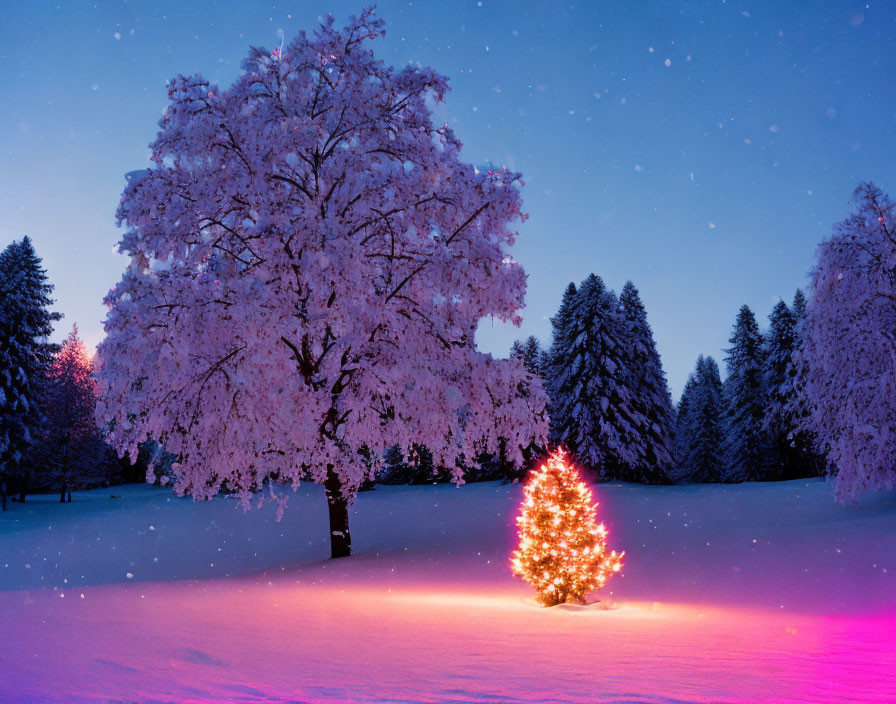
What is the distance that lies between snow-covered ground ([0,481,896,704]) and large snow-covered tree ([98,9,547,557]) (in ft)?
9.32

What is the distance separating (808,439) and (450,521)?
2446 centimetres

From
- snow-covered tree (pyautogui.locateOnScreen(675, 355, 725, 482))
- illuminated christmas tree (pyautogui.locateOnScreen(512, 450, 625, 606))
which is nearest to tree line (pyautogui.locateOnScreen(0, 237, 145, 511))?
illuminated christmas tree (pyautogui.locateOnScreen(512, 450, 625, 606))

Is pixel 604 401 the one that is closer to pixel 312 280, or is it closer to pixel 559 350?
pixel 559 350

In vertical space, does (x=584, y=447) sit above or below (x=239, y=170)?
below

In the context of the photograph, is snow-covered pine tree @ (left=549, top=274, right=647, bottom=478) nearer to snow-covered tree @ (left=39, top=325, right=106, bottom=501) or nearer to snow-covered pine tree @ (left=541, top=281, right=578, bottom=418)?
snow-covered pine tree @ (left=541, top=281, right=578, bottom=418)

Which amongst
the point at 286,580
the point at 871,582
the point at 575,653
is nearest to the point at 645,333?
the point at 871,582

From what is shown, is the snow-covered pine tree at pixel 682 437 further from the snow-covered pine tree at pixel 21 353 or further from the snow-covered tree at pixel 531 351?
the snow-covered pine tree at pixel 21 353

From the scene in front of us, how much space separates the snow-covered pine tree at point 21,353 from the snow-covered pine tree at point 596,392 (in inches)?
1087

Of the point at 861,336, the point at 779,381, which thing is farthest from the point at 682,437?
the point at 861,336

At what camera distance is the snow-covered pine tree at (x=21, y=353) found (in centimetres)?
3195

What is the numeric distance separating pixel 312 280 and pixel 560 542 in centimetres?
570

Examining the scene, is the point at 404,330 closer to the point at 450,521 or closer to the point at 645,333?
the point at 450,521

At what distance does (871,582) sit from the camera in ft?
39.2

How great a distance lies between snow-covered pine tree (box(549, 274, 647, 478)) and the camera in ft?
116
